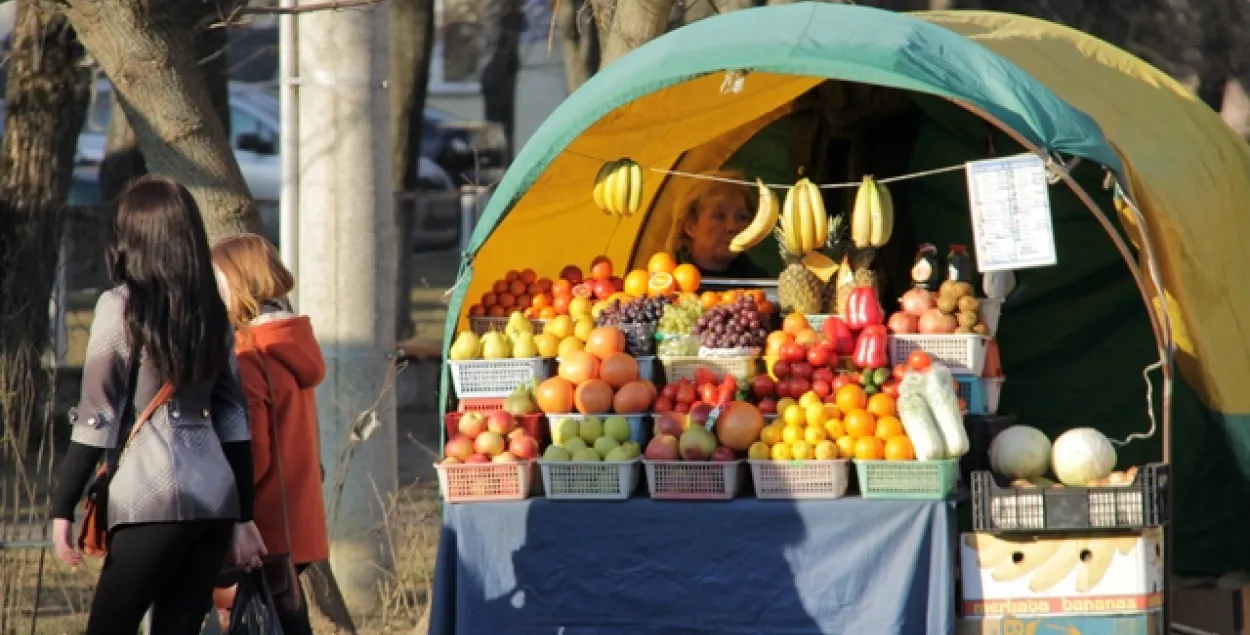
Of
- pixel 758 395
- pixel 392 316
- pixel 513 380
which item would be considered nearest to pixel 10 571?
pixel 392 316

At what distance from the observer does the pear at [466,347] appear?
685 cm

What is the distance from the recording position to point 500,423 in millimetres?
6508

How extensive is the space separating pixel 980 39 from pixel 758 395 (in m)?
1.96

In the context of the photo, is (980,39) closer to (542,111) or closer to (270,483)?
(270,483)

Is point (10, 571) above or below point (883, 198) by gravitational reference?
below

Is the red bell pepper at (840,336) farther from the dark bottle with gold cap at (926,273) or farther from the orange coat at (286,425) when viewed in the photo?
the orange coat at (286,425)

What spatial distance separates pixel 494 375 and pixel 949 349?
1.67m

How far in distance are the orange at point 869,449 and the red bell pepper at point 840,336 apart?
54 cm

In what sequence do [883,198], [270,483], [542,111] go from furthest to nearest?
[542,111]
[883,198]
[270,483]

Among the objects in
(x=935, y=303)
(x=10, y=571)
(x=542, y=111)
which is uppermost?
(x=542, y=111)

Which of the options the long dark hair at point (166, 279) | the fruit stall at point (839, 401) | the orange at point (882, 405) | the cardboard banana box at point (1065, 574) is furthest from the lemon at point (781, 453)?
the long dark hair at point (166, 279)

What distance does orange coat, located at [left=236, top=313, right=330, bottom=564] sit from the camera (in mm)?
5641

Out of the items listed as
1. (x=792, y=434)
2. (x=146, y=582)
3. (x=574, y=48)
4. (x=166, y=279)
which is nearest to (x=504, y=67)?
(x=574, y=48)

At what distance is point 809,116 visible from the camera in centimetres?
840
